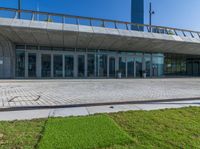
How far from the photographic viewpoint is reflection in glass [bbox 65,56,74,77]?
22.0 meters

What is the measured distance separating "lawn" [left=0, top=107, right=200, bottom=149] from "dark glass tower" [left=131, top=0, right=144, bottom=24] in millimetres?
51531

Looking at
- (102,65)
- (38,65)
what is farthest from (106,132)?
(102,65)

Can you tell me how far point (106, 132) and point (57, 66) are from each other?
19.0 metres

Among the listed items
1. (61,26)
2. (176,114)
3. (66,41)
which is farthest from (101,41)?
(176,114)

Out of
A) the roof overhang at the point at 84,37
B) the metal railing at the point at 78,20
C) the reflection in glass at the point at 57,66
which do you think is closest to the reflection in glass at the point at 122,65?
the roof overhang at the point at 84,37

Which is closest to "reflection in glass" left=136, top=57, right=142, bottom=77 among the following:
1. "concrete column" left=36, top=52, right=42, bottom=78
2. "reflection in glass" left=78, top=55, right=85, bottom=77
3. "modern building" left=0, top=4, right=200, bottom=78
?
"modern building" left=0, top=4, right=200, bottom=78

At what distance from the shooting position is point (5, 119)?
4.71 m

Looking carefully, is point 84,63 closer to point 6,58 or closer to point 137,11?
point 6,58

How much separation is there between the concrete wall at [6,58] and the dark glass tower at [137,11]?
42479 mm

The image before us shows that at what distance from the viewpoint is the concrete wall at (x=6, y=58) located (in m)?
18.0

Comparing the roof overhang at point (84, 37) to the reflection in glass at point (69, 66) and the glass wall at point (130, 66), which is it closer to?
the reflection in glass at point (69, 66)

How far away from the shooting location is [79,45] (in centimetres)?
2116

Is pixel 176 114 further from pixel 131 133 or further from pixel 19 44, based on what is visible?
pixel 19 44

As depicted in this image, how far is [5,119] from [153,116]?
4.39 m
